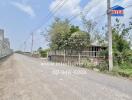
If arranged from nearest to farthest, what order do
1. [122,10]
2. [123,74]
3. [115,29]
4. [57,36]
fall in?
[123,74] < [122,10] < [115,29] < [57,36]

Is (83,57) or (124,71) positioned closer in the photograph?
(124,71)

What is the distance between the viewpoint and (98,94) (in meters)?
8.99

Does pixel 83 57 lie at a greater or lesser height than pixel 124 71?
greater

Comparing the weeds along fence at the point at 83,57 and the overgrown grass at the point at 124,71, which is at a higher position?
the weeds along fence at the point at 83,57

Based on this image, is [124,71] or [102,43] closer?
[124,71]

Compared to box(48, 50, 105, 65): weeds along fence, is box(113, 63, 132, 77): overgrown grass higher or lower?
lower

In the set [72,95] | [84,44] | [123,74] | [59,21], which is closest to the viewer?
[72,95]

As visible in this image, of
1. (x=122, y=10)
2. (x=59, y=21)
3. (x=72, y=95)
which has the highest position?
(x=59, y=21)

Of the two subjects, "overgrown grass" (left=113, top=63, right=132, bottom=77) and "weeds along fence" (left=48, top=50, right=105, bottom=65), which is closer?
"overgrown grass" (left=113, top=63, right=132, bottom=77)

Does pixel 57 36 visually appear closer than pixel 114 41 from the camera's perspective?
No

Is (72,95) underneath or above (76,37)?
underneath

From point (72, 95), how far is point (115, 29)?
24493 mm

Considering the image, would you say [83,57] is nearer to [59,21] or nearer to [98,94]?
[98,94]

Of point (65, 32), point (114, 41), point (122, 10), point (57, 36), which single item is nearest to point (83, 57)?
point (114, 41)
